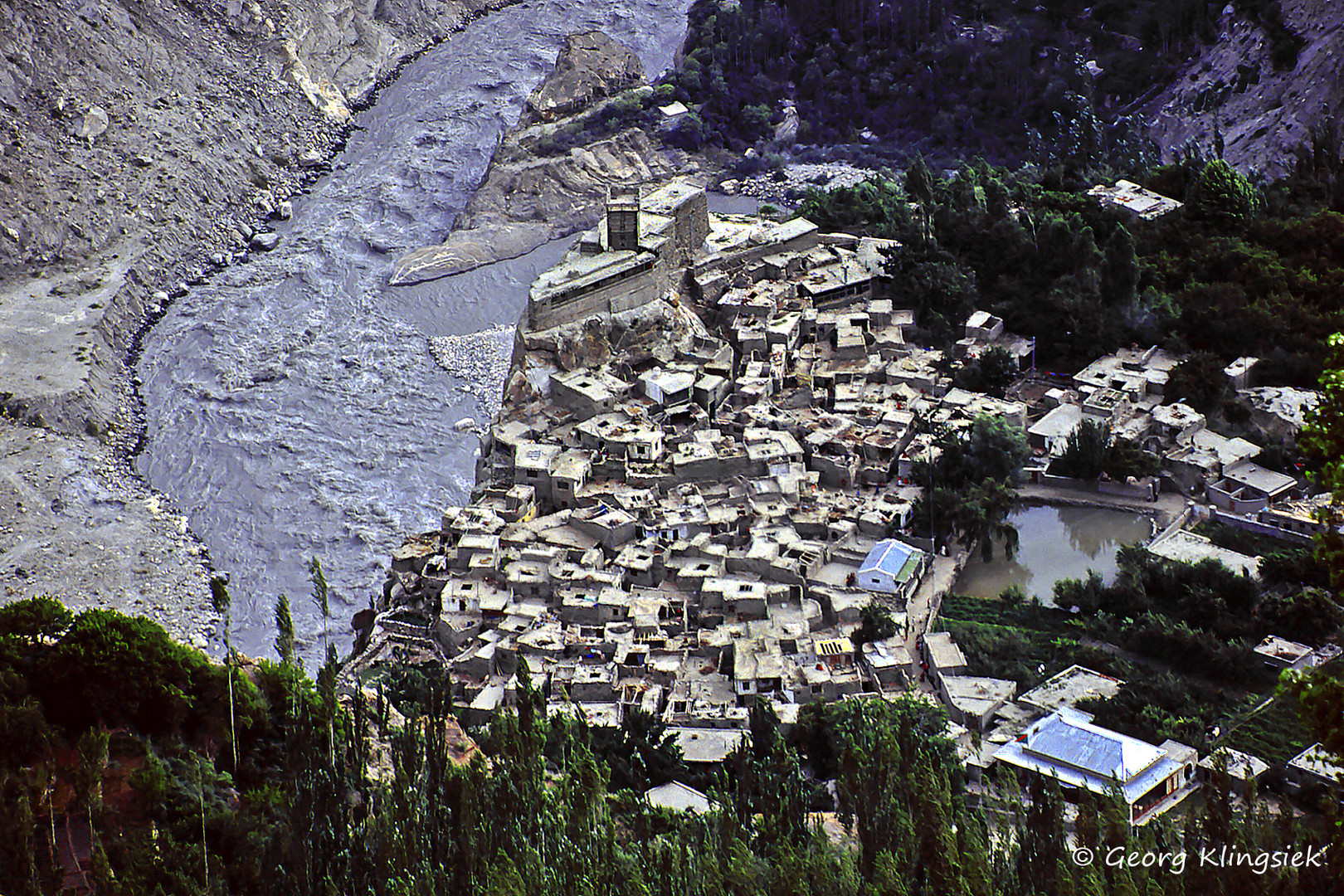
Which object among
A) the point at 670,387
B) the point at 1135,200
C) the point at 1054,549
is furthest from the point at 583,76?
the point at 1054,549

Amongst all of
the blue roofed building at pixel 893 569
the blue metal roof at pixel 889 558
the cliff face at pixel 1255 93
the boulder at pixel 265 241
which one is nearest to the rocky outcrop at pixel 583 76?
the boulder at pixel 265 241

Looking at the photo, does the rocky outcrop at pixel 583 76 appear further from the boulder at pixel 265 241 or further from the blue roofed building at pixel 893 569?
the blue roofed building at pixel 893 569

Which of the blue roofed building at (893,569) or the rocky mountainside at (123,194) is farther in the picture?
the rocky mountainside at (123,194)

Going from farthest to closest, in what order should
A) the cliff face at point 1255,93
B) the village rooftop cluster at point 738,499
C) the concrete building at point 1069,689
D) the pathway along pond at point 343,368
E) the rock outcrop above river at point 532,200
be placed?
the rock outcrop above river at point 532,200
the cliff face at point 1255,93
the pathway along pond at point 343,368
the village rooftop cluster at point 738,499
the concrete building at point 1069,689

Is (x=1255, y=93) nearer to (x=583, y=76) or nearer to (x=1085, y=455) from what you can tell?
(x=1085, y=455)

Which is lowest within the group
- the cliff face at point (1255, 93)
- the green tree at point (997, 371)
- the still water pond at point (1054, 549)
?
the still water pond at point (1054, 549)
